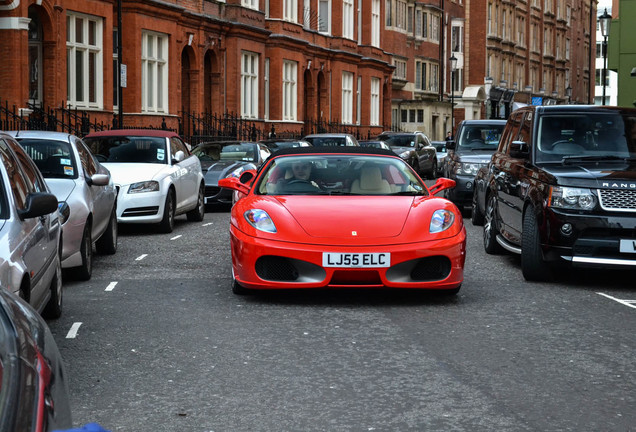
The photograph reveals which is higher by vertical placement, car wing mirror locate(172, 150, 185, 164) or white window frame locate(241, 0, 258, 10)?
white window frame locate(241, 0, 258, 10)

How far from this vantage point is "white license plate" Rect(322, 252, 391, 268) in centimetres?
891

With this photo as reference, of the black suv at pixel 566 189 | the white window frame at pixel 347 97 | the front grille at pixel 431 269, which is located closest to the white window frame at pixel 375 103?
the white window frame at pixel 347 97

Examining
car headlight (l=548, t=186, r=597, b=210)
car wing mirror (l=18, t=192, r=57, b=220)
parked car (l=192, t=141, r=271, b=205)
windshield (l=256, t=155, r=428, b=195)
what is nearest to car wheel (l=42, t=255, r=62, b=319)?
car wing mirror (l=18, t=192, r=57, b=220)

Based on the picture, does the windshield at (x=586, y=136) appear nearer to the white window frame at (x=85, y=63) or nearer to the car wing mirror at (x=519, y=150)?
the car wing mirror at (x=519, y=150)

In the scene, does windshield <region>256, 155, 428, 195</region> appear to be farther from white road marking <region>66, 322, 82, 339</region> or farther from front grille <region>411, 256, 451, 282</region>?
white road marking <region>66, 322, 82, 339</region>

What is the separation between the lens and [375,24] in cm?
5941

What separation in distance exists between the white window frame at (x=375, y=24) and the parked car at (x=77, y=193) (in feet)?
154

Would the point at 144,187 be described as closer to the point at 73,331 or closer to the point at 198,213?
the point at 198,213

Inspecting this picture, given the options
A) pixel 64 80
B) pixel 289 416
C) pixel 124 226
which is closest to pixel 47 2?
pixel 64 80

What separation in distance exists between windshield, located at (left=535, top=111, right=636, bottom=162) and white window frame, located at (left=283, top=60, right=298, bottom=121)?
33577 millimetres

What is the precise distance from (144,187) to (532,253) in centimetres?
688

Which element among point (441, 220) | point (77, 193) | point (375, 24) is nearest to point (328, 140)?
point (77, 193)

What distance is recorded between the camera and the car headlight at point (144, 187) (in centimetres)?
1566

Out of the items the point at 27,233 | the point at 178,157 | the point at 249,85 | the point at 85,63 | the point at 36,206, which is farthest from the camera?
the point at 249,85
